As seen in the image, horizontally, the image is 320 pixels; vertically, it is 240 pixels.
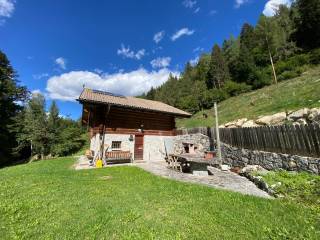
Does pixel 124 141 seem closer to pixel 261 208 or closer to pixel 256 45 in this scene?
pixel 261 208

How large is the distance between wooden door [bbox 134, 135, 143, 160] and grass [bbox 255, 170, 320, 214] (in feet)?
36.0

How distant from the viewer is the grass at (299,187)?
518 cm

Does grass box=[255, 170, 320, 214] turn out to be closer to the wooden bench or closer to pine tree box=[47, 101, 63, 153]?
the wooden bench

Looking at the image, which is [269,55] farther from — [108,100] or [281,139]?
[108,100]

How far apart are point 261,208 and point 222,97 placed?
129 ft

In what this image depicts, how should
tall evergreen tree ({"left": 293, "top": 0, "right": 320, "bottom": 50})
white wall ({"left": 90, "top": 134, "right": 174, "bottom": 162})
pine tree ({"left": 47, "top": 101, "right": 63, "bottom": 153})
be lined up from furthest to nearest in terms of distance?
tall evergreen tree ({"left": 293, "top": 0, "right": 320, "bottom": 50}) → pine tree ({"left": 47, "top": 101, "right": 63, "bottom": 153}) → white wall ({"left": 90, "top": 134, "right": 174, "bottom": 162})

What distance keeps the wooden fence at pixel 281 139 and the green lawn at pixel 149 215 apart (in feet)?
13.5

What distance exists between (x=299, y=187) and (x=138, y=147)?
12.5 meters

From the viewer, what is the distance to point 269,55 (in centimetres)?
3941

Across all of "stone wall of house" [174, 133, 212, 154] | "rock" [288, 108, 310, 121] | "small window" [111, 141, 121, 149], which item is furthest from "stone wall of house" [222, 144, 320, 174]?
"small window" [111, 141, 121, 149]

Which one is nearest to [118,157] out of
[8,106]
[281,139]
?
[281,139]

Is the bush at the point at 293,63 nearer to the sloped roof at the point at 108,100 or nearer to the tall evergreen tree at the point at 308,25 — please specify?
the tall evergreen tree at the point at 308,25

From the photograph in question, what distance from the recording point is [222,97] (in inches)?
1657

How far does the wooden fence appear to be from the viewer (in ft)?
25.8
